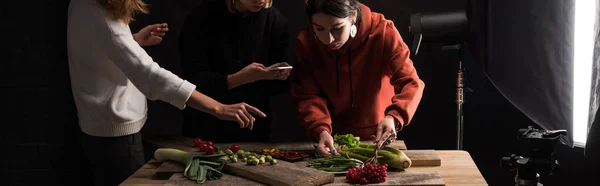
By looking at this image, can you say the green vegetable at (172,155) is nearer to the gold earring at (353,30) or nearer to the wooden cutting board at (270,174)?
the wooden cutting board at (270,174)

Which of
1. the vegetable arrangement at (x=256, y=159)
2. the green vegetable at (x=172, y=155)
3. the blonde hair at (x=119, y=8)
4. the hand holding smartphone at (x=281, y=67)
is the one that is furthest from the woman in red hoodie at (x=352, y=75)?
the blonde hair at (x=119, y=8)

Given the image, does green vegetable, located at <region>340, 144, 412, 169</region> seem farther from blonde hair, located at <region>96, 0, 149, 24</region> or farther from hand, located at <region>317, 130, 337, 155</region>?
blonde hair, located at <region>96, 0, 149, 24</region>

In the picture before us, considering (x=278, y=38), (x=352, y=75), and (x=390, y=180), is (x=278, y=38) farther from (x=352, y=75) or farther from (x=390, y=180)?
(x=390, y=180)

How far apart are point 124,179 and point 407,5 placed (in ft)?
6.10

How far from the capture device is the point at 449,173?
8.28 feet

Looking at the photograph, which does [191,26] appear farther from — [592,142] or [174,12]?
[592,142]

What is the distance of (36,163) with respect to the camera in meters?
3.55

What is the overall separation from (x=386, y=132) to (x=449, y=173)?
28 centimetres

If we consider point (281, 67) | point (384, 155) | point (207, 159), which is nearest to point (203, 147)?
point (207, 159)

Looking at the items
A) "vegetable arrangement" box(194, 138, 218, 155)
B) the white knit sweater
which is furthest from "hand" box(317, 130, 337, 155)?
the white knit sweater

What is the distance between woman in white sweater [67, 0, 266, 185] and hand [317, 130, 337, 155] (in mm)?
281

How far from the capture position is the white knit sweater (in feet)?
8.00

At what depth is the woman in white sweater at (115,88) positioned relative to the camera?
2.44 m

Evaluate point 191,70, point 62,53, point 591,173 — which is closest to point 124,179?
point 191,70
